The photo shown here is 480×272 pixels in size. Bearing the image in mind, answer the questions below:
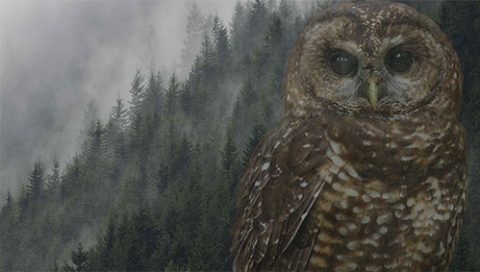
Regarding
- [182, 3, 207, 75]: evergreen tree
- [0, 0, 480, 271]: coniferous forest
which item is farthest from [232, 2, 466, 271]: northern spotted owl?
[182, 3, 207, 75]: evergreen tree

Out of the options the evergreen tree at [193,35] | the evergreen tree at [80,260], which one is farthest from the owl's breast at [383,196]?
the evergreen tree at [193,35]

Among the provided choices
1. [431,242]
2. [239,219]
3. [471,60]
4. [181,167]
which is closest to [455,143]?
[431,242]

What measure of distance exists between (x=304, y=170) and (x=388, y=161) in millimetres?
209

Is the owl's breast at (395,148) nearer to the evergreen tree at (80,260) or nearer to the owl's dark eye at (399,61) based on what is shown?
the owl's dark eye at (399,61)

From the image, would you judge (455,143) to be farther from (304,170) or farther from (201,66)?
(201,66)

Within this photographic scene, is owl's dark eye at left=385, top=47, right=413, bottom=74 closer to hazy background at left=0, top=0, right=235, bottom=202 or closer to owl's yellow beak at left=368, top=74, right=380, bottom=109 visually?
owl's yellow beak at left=368, top=74, right=380, bottom=109

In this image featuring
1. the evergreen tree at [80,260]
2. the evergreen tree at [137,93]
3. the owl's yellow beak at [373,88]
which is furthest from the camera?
the evergreen tree at [137,93]

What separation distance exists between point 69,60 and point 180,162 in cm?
347

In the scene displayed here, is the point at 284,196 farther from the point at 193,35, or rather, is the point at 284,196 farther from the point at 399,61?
the point at 193,35

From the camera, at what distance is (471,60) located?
5742 mm

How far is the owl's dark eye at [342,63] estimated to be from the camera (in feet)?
4.50

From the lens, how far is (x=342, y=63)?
54.6 inches

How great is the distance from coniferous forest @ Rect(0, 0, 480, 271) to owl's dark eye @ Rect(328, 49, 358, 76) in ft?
12.7

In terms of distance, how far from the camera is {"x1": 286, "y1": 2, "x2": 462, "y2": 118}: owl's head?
1.33m
